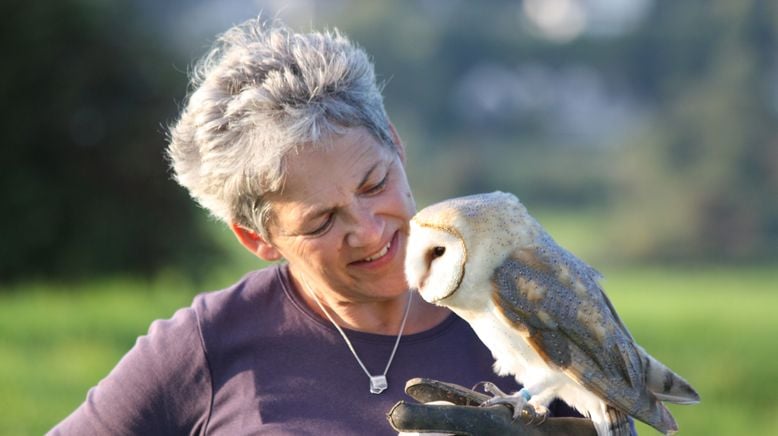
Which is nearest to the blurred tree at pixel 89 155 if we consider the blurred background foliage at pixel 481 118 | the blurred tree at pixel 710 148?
the blurred background foliage at pixel 481 118

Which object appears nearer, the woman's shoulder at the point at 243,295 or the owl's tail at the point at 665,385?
the owl's tail at the point at 665,385

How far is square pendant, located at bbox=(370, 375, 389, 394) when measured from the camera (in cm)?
193

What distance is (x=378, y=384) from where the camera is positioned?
6.35ft

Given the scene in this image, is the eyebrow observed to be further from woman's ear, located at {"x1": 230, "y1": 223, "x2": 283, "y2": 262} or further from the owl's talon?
the owl's talon

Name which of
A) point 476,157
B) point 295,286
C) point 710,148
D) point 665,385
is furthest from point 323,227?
point 710,148

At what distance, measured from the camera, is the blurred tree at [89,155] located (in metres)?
7.18

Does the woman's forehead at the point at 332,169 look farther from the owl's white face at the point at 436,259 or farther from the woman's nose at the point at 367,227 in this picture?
the owl's white face at the point at 436,259

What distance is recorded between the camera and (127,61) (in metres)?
7.30

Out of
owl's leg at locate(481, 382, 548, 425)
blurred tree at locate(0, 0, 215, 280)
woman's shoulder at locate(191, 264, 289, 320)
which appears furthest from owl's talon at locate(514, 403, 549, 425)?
blurred tree at locate(0, 0, 215, 280)

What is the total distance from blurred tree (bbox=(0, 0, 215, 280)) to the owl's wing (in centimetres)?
569

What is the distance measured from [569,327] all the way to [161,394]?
2.48 feet

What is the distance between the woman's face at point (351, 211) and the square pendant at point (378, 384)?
0.14 metres

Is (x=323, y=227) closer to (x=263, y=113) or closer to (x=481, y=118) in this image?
(x=263, y=113)

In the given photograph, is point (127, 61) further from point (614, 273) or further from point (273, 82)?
point (614, 273)
